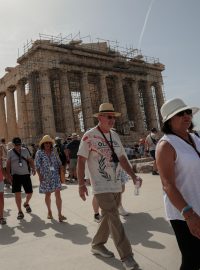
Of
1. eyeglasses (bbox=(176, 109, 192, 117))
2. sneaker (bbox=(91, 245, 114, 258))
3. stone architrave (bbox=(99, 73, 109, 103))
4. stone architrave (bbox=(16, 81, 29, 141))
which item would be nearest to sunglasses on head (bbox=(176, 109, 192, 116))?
eyeglasses (bbox=(176, 109, 192, 117))

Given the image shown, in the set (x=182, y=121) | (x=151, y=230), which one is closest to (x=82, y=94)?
(x=151, y=230)

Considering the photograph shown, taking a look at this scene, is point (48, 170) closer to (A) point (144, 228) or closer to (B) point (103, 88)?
(A) point (144, 228)

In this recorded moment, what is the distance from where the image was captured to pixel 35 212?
27.1ft

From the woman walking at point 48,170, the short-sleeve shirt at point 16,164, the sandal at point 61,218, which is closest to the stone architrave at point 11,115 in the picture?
the short-sleeve shirt at point 16,164

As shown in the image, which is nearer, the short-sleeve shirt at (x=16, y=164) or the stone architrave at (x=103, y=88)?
the short-sleeve shirt at (x=16, y=164)

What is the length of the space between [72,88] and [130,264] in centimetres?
3865

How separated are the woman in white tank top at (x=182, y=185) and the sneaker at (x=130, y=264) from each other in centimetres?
134

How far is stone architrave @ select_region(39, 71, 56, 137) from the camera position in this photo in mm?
33875

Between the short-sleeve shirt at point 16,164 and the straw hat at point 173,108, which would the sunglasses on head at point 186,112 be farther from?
the short-sleeve shirt at point 16,164

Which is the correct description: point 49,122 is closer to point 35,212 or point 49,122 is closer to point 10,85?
point 10,85

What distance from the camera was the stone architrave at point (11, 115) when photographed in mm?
40500

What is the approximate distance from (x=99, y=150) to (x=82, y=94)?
3483 cm

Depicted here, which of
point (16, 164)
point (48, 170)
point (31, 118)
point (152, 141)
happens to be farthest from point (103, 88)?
point (48, 170)

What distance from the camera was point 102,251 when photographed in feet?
15.1
